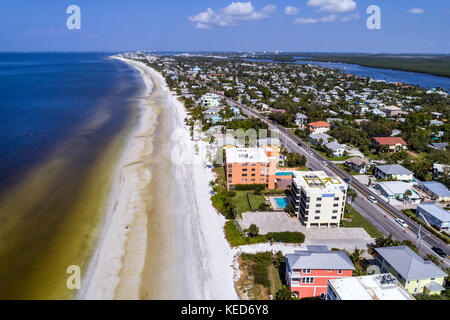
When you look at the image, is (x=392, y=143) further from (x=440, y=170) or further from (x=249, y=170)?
(x=249, y=170)

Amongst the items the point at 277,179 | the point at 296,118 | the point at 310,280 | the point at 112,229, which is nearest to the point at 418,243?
the point at 310,280

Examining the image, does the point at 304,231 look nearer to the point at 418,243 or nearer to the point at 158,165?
the point at 418,243

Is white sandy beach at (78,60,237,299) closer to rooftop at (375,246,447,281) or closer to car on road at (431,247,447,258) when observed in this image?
rooftop at (375,246,447,281)

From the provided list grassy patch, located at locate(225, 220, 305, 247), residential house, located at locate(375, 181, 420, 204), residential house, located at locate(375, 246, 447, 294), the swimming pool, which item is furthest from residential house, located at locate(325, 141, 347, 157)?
residential house, located at locate(375, 246, 447, 294)

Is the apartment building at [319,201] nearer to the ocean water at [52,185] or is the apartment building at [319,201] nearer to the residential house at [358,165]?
the residential house at [358,165]

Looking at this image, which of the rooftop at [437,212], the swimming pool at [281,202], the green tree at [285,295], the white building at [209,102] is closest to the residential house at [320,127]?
the white building at [209,102]

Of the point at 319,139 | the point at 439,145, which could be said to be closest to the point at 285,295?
the point at 319,139

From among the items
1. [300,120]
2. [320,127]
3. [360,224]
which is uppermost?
[300,120]
